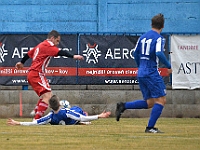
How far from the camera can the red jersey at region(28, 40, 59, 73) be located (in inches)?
664

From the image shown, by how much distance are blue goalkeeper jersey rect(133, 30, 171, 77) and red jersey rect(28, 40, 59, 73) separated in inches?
124

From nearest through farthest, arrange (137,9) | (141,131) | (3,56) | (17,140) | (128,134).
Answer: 1. (17,140)
2. (128,134)
3. (141,131)
4. (3,56)
5. (137,9)

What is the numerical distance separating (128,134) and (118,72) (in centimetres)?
781

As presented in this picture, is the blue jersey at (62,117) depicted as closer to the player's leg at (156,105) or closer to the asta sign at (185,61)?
the player's leg at (156,105)

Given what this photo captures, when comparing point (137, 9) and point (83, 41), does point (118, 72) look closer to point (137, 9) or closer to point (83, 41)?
point (83, 41)

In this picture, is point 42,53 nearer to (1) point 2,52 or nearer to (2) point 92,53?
(1) point 2,52

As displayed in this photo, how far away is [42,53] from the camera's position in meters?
17.1

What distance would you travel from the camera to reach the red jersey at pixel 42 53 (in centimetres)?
1688

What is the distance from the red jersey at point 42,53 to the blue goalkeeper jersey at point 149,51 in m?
3.14

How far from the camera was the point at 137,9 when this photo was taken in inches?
984

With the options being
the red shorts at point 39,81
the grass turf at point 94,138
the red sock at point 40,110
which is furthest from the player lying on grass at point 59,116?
the red shorts at point 39,81

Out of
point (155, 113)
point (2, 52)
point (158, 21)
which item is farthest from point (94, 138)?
point (2, 52)

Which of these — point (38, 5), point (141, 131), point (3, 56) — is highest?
point (38, 5)

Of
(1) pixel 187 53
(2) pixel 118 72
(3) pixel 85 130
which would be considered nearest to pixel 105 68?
(2) pixel 118 72
